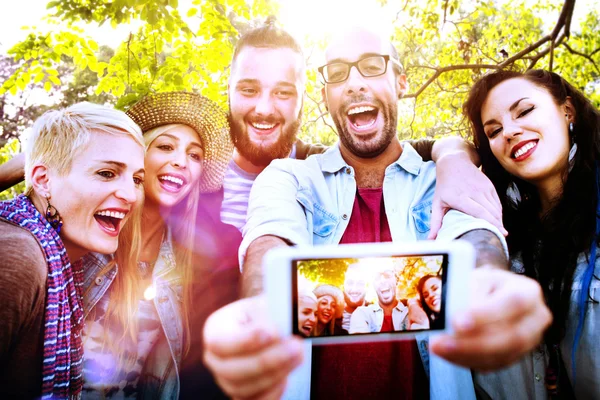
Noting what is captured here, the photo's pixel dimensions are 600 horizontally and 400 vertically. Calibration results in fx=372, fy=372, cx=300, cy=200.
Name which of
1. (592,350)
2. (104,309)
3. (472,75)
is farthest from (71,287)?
(472,75)

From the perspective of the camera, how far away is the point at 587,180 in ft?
6.44

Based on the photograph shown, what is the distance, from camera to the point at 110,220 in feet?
6.08

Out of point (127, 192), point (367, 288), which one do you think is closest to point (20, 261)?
point (127, 192)

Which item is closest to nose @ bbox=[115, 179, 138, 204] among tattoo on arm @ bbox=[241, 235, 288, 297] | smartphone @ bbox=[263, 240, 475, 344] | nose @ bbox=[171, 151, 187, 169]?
nose @ bbox=[171, 151, 187, 169]

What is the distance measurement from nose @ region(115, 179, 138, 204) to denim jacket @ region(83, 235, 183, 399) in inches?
13.3

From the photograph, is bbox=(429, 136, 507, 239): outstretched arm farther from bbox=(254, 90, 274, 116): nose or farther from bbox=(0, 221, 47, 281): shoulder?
bbox=(0, 221, 47, 281): shoulder

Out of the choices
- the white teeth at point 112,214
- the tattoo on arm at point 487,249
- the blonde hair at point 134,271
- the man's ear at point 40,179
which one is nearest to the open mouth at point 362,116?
the tattoo on arm at point 487,249

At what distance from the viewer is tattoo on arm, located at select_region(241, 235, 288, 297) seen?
1.26 m

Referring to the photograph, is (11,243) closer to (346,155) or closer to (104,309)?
(104,309)

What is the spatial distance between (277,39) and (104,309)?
187 centimetres

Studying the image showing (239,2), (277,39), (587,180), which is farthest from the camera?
(239,2)

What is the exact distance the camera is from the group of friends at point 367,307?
4.04 feet

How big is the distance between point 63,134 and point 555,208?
99.2 inches

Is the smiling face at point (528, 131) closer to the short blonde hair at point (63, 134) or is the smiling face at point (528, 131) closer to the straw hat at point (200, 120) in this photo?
the straw hat at point (200, 120)
